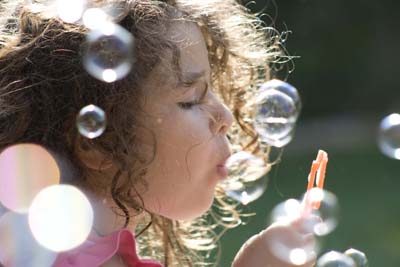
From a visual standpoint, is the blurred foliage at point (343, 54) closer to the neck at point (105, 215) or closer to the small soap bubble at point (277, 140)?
the small soap bubble at point (277, 140)

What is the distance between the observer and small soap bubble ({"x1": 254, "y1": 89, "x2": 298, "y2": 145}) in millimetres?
1718

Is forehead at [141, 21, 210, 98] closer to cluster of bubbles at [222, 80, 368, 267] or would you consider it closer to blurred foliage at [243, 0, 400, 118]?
cluster of bubbles at [222, 80, 368, 267]

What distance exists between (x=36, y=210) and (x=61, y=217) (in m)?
0.04

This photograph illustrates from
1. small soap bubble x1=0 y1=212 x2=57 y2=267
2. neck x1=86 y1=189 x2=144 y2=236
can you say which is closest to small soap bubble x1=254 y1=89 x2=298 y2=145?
neck x1=86 y1=189 x2=144 y2=236

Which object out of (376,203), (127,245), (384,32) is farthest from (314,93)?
(127,245)

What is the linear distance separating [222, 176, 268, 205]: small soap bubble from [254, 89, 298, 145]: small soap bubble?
8 centimetres

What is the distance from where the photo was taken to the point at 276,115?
5.65 ft

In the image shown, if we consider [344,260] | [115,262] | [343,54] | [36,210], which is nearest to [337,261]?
[344,260]

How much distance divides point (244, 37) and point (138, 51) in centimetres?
33

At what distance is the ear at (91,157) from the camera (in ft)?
4.76

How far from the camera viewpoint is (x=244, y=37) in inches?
69.1

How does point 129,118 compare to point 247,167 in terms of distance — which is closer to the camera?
point 129,118

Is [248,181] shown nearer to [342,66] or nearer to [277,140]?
[277,140]

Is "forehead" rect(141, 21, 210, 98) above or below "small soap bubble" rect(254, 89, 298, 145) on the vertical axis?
above
